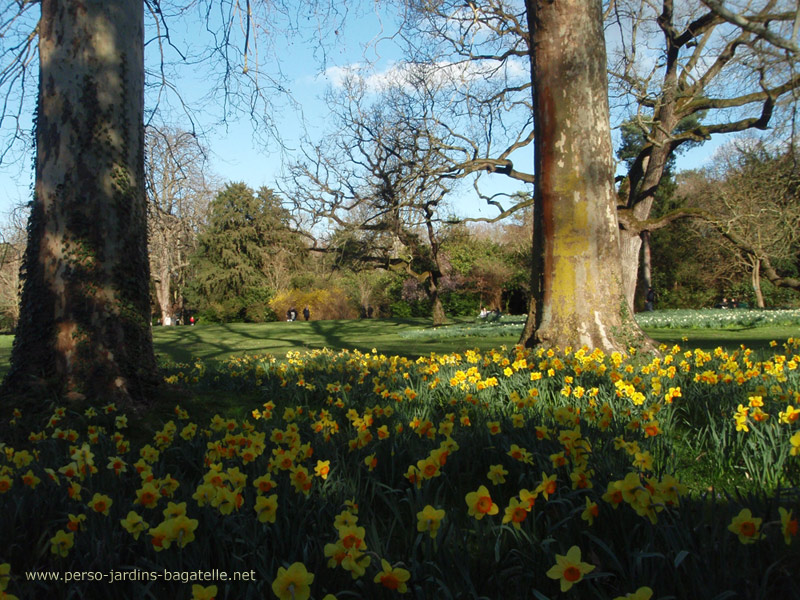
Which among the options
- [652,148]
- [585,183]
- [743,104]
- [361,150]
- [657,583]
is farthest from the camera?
[361,150]

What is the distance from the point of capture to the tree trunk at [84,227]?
4082 mm

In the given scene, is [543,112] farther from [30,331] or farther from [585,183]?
[30,331]

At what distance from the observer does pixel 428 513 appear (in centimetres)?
154

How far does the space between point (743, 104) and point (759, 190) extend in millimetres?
12154

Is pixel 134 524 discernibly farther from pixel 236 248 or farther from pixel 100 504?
pixel 236 248

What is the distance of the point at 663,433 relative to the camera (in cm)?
262

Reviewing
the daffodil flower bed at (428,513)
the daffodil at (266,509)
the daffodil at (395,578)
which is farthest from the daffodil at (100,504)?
the daffodil at (395,578)

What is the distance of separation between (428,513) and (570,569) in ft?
1.30

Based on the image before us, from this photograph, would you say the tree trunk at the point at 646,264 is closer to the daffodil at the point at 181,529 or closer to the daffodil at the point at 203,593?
the daffodil at the point at 181,529

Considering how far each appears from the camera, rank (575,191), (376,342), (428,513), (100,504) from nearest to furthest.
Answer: (428,513) → (100,504) → (575,191) → (376,342)

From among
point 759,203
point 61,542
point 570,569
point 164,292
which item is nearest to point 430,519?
point 570,569

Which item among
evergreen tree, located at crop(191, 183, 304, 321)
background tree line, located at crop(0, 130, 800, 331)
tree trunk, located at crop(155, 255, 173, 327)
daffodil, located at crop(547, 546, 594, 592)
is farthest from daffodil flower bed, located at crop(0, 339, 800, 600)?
evergreen tree, located at crop(191, 183, 304, 321)

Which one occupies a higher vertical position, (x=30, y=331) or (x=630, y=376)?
(x=30, y=331)

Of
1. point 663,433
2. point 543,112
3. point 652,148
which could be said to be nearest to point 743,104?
point 652,148
